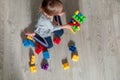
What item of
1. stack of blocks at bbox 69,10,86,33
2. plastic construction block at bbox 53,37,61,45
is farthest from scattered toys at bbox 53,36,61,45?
stack of blocks at bbox 69,10,86,33

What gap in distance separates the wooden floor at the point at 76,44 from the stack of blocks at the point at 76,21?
40mm

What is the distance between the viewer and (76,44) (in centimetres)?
155

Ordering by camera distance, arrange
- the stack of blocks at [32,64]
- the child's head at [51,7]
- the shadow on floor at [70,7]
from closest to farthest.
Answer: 1. the child's head at [51,7]
2. the stack of blocks at [32,64]
3. the shadow on floor at [70,7]

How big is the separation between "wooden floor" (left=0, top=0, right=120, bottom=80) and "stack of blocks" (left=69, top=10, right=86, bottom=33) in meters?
0.04

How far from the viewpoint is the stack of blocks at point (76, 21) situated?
154 centimetres

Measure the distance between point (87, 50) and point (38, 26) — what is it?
1.12 feet

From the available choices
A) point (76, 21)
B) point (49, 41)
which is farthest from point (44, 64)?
point (76, 21)

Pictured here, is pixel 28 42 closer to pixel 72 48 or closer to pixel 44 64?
pixel 44 64

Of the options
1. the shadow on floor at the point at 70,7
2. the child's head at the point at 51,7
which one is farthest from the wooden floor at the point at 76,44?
the child's head at the point at 51,7

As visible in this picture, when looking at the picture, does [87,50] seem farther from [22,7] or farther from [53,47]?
[22,7]

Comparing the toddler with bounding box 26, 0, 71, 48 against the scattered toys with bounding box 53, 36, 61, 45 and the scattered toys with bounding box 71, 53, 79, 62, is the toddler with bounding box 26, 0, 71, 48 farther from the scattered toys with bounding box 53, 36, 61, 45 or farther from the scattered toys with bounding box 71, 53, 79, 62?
the scattered toys with bounding box 71, 53, 79, 62

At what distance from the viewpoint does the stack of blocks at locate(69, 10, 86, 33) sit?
5.04 ft

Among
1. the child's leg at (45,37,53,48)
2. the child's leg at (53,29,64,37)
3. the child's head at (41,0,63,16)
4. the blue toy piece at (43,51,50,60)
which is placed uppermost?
the child's head at (41,0,63,16)

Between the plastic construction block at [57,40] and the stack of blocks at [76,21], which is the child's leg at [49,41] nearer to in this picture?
the plastic construction block at [57,40]
